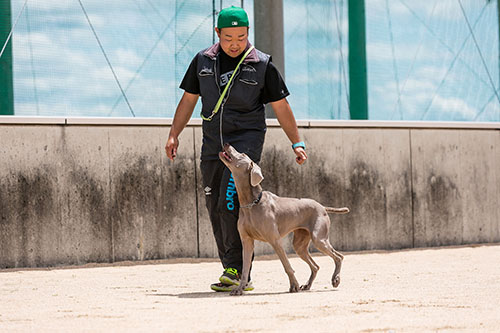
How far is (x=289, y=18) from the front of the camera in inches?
344

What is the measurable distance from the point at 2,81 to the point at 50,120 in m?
0.60

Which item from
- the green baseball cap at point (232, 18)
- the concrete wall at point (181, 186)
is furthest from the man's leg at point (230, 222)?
the concrete wall at point (181, 186)

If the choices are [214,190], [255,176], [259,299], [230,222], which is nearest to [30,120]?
[214,190]

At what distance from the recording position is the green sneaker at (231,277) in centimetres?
523

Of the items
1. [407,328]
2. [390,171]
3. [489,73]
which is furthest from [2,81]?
[489,73]

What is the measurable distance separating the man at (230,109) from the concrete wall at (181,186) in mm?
2568

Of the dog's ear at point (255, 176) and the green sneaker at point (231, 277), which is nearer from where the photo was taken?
the dog's ear at point (255, 176)

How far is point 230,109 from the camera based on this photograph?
5305 mm

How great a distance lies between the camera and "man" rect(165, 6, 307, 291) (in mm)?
5246

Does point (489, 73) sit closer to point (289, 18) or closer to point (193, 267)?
point (289, 18)

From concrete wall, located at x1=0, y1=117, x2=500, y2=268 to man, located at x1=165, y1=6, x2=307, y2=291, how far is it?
8.42ft

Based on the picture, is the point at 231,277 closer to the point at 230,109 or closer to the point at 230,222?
the point at 230,222

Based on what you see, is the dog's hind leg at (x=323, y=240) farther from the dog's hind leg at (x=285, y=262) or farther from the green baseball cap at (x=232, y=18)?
the green baseball cap at (x=232, y=18)

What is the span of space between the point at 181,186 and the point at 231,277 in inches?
118
